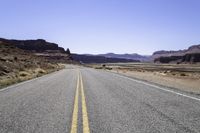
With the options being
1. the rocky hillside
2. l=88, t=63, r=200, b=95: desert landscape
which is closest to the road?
l=88, t=63, r=200, b=95: desert landscape

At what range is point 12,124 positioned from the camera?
23.5ft

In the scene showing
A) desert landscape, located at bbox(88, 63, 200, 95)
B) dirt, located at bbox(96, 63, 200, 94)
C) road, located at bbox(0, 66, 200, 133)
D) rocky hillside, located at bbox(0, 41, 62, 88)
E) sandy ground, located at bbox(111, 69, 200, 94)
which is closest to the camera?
road, located at bbox(0, 66, 200, 133)

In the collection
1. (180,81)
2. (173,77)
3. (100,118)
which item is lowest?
(173,77)

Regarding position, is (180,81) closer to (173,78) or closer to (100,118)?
(173,78)

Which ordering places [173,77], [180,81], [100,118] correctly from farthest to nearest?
[173,77]
[180,81]
[100,118]

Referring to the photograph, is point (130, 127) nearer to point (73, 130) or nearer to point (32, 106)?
point (73, 130)

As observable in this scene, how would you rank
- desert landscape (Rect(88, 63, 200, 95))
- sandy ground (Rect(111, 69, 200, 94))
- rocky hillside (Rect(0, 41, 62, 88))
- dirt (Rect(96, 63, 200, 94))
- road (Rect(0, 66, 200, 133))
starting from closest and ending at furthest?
road (Rect(0, 66, 200, 133))
sandy ground (Rect(111, 69, 200, 94))
desert landscape (Rect(88, 63, 200, 95))
dirt (Rect(96, 63, 200, 94))
rocky hillside (Rect(0, 41, 62, 88))

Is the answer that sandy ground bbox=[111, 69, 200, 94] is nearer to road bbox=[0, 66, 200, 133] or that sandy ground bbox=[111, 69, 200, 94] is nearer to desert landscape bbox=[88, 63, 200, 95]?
desert landscape bbox=[88, 63, 200, 95]

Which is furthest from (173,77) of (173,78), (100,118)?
(100,118)

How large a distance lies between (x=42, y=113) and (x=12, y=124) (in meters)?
1.64

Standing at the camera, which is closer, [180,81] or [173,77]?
[180,81]

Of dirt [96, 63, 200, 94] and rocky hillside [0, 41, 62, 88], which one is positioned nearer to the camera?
dirt [96, 63, 200, 94]

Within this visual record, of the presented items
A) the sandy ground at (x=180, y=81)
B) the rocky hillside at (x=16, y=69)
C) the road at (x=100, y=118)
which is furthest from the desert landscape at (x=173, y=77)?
the rocky hillside at (x=16, y=69)

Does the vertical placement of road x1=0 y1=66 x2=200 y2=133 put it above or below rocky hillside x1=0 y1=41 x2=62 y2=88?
above
